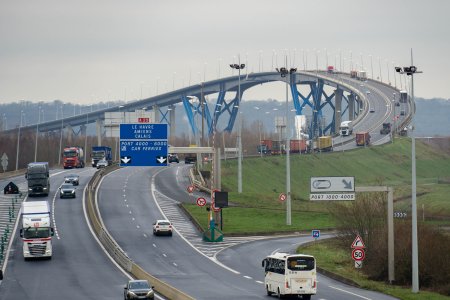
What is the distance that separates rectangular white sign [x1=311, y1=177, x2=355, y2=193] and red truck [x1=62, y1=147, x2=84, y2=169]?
10695cm

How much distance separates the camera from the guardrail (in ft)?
167

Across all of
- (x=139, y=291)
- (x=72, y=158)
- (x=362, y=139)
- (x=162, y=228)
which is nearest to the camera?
(x=139, y=291)

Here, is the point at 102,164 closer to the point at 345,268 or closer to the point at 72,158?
the point at 72,158

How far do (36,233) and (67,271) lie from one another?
6.52m

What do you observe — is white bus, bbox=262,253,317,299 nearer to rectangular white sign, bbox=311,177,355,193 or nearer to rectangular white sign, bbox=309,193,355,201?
rectangular white sign, bbox=309,193,355,201

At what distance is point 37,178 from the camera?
4486 inches

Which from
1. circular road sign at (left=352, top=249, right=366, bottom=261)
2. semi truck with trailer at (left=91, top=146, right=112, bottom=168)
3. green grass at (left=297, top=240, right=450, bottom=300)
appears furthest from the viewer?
semi truck with trailer at (left=91, top=146, right=112, bottom=168)

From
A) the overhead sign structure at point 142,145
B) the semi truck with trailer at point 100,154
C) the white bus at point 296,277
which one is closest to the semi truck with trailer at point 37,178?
the overhead sign structure at point 142,145

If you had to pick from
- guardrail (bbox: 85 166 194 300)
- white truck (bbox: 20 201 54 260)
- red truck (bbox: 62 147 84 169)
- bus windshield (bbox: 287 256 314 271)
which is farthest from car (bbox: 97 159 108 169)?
bus windshield (bbox: 287 256 314 271)

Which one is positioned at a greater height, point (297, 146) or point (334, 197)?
point (297, 146)

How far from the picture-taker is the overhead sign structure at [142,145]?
76.2m

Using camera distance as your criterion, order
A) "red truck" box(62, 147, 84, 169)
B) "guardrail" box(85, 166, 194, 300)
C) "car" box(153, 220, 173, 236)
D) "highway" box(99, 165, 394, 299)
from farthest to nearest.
→ "red truck" box(62, 147, 84, 169) < "car" box(153, 220, 173, 236) < "highway" box(99, 165, 394, 299) < "guardrail" box(85, 166, 194, 300)

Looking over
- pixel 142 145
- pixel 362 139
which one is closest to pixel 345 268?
pixel 142 145

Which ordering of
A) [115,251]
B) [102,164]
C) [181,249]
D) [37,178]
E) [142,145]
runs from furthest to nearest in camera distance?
1. [102,164]
2. [37,178]
3. [181,249]
4. [142,145]
5. [115,251]
